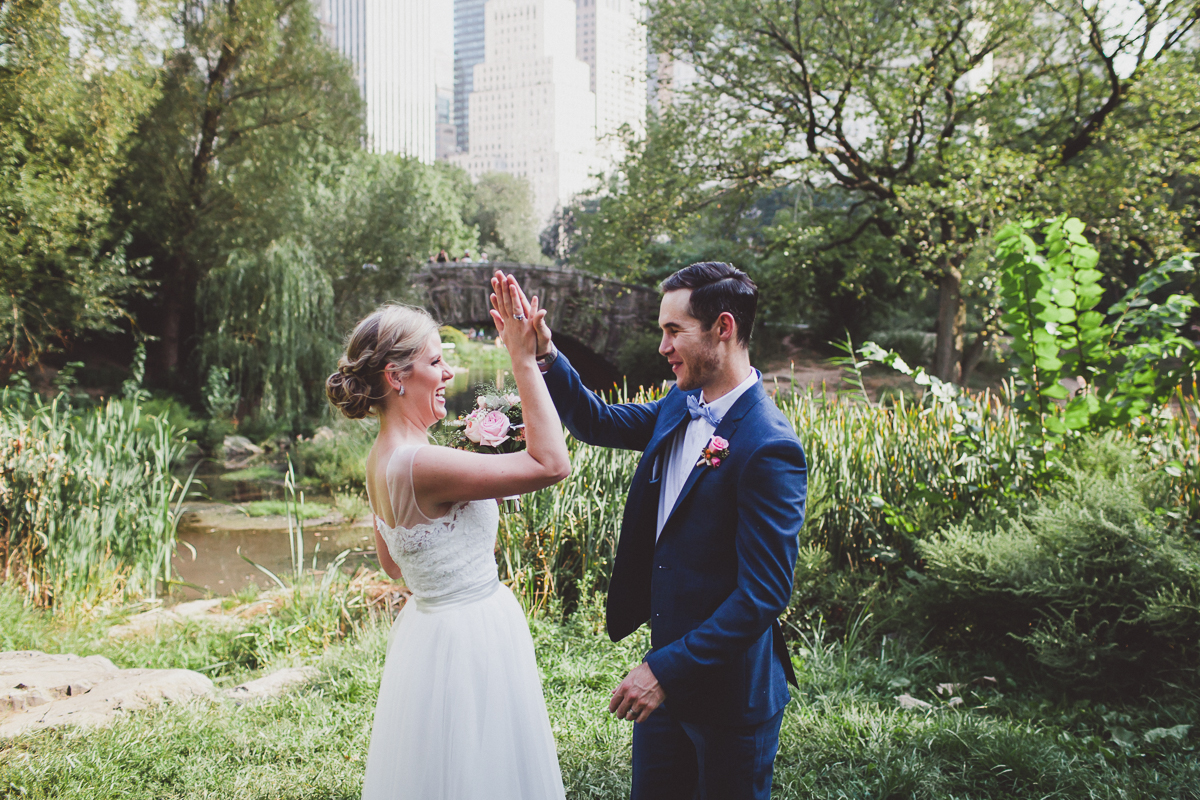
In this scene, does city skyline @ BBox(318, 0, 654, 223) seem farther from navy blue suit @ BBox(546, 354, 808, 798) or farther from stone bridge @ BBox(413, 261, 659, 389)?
navy blue suit @ BBox(546, 354, 808, 798)

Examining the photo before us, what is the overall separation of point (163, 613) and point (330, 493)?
22.0 feet

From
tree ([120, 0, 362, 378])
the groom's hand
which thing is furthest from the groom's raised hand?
tree ([120, 0, 362, 378])

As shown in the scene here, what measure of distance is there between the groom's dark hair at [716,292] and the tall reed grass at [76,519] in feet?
15.7

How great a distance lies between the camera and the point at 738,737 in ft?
5.89

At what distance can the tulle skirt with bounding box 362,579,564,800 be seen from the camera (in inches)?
74.6

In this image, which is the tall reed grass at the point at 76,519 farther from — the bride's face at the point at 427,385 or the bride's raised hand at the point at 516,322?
the bride's raised hand at the point at 516,322

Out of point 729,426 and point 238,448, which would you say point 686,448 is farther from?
point 238,448

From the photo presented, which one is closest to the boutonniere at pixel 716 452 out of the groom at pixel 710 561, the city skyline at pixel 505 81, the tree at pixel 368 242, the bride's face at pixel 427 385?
the groom at pixel 710 561

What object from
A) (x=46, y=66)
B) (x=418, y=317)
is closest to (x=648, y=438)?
(x=418, y=317)

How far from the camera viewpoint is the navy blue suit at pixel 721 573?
165 centimetres

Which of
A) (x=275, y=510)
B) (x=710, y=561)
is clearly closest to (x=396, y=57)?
(x=275, y=510)

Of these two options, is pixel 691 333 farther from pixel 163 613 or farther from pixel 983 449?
pixel 163 613


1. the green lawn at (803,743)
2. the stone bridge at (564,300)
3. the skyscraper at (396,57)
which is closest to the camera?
the green lawn at (803,743)

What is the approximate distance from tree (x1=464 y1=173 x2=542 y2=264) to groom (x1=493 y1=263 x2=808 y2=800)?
44258mm
